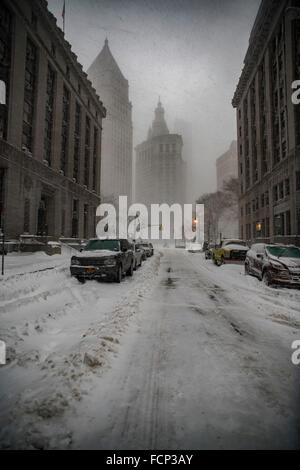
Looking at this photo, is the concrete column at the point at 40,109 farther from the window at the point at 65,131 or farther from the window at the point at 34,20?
the window at the point at 65,131

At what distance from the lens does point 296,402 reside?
2.24 metres

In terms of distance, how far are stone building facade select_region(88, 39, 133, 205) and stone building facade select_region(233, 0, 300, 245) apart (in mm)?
126145

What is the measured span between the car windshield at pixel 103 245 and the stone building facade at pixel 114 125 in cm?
15187

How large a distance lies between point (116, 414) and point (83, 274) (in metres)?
7.28

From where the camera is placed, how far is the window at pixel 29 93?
74.1ft

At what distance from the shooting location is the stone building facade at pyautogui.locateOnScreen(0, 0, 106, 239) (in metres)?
19.8

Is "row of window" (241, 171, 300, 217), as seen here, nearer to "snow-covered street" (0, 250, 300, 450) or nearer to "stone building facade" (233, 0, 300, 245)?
"stone building facade" (233, 0, 300, 245)

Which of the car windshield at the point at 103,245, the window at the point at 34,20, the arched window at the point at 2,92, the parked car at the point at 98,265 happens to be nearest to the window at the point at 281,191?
the car windshield at the point at 103,245

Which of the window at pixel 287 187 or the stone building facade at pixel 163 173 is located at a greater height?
the stone building facade at pixel 163 173

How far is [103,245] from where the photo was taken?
10.4 m

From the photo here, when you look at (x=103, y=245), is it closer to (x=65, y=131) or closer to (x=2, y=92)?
(x=2, y=92)

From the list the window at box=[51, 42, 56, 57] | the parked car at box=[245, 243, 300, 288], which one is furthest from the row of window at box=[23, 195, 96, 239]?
the parked car at box=[245, 243, 300, 288]
